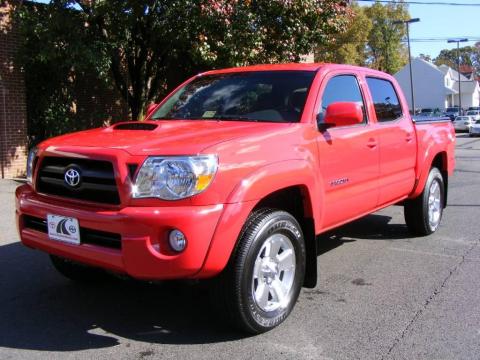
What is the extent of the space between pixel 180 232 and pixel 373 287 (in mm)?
2287

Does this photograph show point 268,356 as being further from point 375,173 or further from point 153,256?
point 375,173

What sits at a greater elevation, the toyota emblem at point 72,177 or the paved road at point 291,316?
the toyota emblem at point 72,177

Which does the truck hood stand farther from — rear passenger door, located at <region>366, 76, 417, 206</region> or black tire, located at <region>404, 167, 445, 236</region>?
black tire, located at <region>404, 167, 445, 236</region>

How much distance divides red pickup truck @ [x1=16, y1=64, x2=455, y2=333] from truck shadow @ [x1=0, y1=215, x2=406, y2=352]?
0.28 meters

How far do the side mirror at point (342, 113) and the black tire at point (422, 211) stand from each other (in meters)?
2.49

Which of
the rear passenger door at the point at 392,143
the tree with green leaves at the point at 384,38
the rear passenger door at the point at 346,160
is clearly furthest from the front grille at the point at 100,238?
the tree with green leaves at the point at 384,38

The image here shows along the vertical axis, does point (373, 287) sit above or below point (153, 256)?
below

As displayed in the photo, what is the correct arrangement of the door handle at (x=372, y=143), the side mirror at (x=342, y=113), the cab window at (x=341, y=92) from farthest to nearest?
the door handle at (x=372, y=143), the cab window at (x=341, y=92), the side mirror at (x=342, y=113)

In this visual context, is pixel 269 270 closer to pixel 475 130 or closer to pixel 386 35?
pixel 475 130

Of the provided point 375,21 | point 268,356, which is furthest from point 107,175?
point 375,21

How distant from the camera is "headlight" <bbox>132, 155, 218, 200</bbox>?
11.0 ft

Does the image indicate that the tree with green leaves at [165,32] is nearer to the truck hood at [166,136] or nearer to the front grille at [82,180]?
the truck hood at [166,136]

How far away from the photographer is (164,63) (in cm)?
1392

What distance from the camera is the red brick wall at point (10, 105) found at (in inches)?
427
